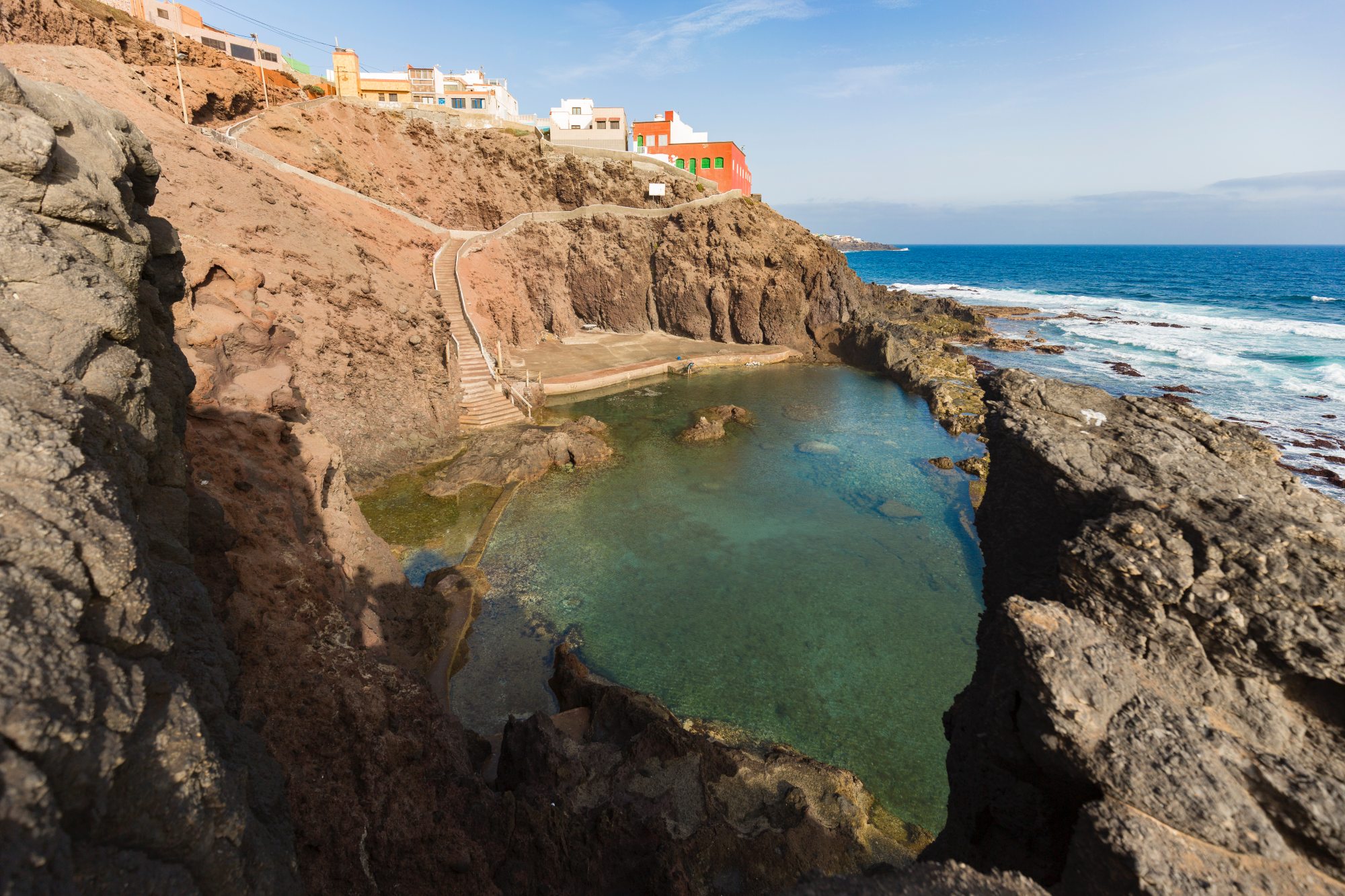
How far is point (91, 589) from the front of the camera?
3.67 m

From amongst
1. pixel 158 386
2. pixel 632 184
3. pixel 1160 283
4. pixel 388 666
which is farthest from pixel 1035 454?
pixel 1160 283

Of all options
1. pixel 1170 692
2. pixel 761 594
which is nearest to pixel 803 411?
pixel 761 594

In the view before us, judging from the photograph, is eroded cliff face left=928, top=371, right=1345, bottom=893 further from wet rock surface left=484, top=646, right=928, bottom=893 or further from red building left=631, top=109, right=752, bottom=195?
red building left=631, top=109, right=752, bottom=195

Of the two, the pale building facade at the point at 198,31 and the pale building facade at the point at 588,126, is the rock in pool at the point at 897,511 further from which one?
the pale building facade at the point at 198,31

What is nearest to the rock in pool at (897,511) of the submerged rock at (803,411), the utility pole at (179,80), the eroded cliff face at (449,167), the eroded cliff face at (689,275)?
the submerged rock at (803,411)

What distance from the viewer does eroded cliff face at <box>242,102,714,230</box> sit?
120 feet

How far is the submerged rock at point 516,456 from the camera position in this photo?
22719 mm

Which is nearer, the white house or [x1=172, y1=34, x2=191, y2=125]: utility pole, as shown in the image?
[x1=172, y1=34, x2=191, y2=125]: utility pole

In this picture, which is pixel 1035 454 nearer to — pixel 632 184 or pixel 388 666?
pixel 388 666

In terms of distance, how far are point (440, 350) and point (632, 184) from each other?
89.3 ft

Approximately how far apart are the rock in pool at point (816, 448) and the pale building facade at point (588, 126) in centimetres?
3396

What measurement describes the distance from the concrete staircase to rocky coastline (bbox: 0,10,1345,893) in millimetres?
13788

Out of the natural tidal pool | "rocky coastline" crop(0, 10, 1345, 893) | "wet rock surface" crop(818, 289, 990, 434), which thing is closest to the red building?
"wet rock surface" crop(818, 289, 990, 434)

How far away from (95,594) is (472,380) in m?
26.5
